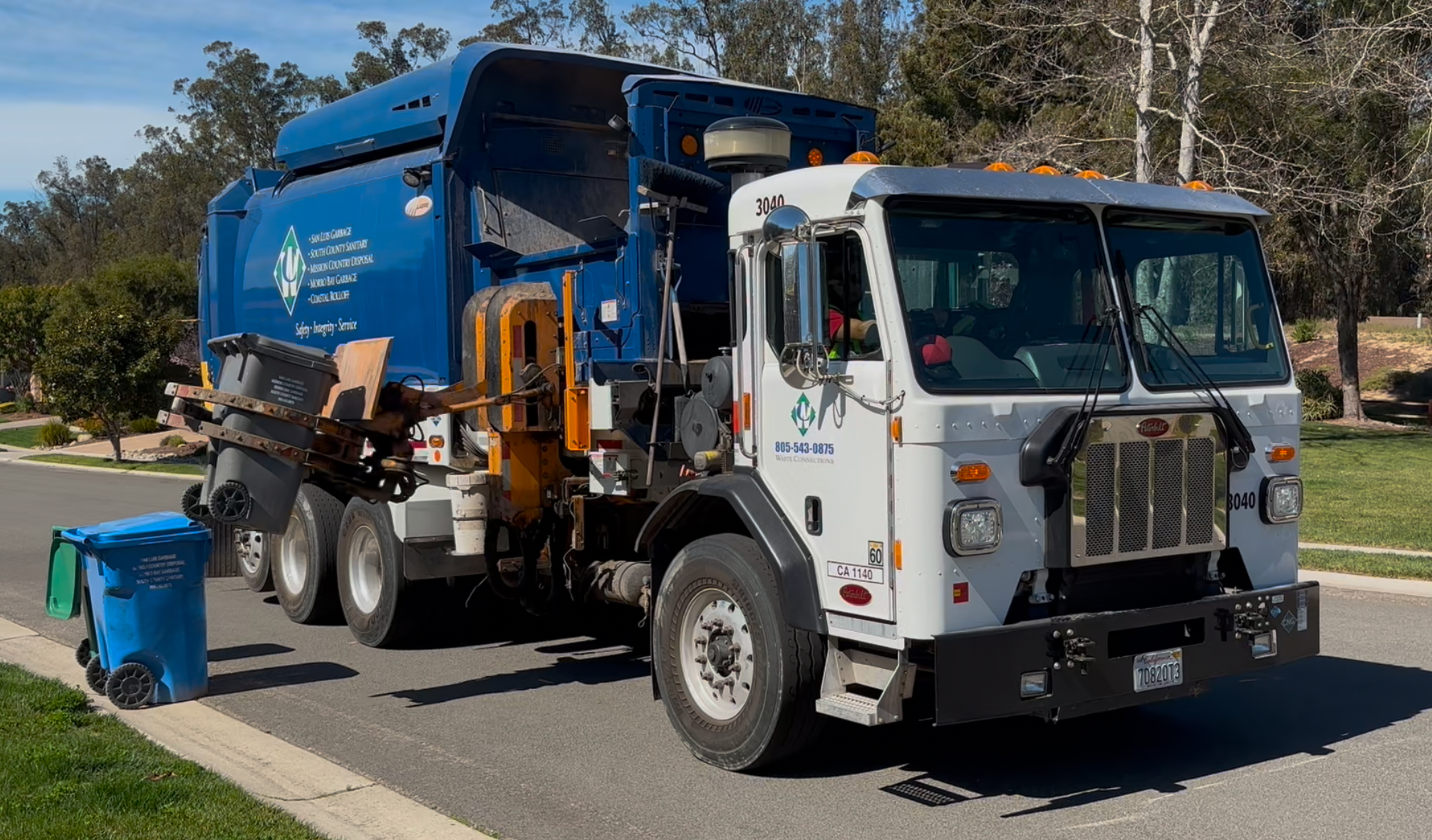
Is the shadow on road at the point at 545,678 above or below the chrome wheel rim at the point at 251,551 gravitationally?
below

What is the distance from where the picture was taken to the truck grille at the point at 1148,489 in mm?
5699

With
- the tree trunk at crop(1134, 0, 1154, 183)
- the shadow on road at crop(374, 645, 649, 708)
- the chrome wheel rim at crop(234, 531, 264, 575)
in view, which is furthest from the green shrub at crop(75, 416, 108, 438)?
the shadow on road at crop(374, 645, 649, 708)

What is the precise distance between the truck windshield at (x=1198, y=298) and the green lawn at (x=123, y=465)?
993 inches

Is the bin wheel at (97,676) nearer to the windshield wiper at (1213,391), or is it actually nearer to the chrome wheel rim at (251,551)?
the chrome wheel rim at (251,551)

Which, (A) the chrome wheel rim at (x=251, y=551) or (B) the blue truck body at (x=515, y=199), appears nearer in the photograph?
(B) the blue truck body at (x=515, y=199)

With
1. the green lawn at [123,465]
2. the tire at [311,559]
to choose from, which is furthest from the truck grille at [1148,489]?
the green lawn at [123,465]

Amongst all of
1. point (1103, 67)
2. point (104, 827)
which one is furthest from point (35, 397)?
point (104, 827)

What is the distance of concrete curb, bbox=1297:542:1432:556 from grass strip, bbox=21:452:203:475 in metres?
21.8

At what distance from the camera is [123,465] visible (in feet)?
109

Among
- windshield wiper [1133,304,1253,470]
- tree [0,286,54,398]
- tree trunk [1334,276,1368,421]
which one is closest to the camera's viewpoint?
windshield wiper [1133,304,1253,470]

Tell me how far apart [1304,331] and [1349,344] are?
1625 cm

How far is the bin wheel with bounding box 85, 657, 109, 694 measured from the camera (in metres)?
7.99

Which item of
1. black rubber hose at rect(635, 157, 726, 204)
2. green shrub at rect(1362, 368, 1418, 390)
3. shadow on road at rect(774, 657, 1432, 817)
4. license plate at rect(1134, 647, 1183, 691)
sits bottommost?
shadow on road at rect(774, 657, 1432, 817)

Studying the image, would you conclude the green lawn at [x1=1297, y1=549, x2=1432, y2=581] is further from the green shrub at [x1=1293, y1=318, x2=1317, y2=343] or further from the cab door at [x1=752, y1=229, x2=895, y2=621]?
the green shrub at [x1=1293, y1=318, x2=1317, y2=343]
